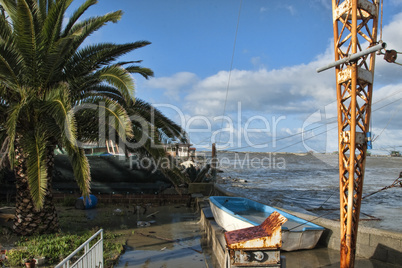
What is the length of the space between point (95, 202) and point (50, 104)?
6.31 m

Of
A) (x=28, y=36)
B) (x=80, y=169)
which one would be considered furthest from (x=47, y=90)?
(x=80, y=169)

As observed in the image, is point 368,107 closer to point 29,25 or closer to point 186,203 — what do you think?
point 29,25

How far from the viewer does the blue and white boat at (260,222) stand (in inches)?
279

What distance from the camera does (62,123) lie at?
6.48 metres

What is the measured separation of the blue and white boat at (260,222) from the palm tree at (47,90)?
134 inches

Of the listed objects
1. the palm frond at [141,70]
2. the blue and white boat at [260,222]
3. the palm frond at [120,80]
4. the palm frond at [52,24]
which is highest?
the palm frond at [52,24]

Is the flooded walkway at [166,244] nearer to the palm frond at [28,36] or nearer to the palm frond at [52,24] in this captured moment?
the palm frond at [28,36]

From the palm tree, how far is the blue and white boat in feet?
11.2

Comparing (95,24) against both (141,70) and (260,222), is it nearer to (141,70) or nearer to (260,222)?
(141,70)

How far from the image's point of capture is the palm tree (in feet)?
21.7

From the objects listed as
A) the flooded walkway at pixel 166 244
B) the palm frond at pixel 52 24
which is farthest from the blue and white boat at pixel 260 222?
the palm frond at pixel 52 24

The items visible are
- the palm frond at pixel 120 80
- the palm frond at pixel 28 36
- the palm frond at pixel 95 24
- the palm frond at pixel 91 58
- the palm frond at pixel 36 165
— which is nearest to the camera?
the palm frond at pixel 36 165

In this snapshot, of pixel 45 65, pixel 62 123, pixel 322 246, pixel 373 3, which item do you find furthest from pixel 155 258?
pixel 373 3

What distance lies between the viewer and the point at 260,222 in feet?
27.5
